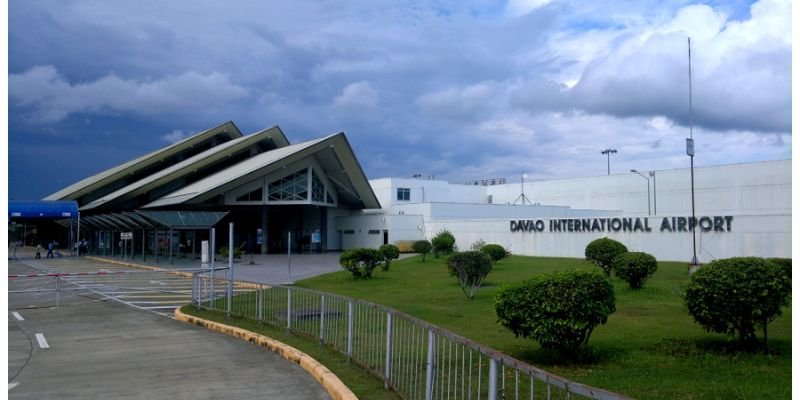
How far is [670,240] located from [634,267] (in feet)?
56.0

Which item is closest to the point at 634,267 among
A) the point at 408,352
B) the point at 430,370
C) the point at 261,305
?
the point at 261,305

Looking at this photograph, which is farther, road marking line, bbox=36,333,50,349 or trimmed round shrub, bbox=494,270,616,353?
road marking line, bbox=36,333,50,349

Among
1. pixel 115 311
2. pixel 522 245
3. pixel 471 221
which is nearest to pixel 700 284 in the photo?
pixel 115 311

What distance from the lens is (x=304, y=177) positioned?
50.8m

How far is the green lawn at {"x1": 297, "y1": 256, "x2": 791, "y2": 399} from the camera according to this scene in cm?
691

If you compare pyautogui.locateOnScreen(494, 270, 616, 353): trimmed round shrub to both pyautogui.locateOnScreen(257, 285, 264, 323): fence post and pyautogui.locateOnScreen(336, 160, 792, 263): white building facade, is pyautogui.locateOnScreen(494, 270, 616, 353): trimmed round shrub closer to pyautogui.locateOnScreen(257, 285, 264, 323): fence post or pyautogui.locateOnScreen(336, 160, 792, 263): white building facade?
pyautogui.locateOnScreen(257, 285, 264, 323): fence post

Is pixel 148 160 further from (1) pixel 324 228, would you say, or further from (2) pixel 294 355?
(2) pixel 294 355

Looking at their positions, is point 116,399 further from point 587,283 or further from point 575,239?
point 575,239

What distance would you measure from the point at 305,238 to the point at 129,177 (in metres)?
16.8

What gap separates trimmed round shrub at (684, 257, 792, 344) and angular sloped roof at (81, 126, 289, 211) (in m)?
47.8

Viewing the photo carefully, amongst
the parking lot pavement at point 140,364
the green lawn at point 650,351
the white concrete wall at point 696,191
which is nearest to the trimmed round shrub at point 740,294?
the green lawn at point 650,351

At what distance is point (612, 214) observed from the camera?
53.8 metres

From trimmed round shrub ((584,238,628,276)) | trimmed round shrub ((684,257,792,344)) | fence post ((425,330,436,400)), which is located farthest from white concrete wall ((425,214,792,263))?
fence post ((425,330,436,400))

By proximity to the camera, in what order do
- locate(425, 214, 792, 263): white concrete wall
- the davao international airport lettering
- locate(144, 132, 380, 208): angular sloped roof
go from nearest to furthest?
locate(425, 214, 792, 263): white concrete wall, the davao international airport lettering, locate(144, 132, 380, 208): angular sloped roof
